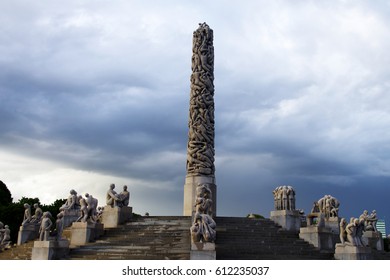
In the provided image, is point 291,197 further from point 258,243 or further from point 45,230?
point 45,230

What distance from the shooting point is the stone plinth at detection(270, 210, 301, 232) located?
20938 mm

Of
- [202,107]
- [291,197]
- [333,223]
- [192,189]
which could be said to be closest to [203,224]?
[291,197]

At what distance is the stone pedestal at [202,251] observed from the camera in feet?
48.2

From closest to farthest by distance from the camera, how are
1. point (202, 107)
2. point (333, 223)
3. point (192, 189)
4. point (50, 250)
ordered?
point (50, 250) < point (333, 223) < point (192, 189) < point (202, 107)

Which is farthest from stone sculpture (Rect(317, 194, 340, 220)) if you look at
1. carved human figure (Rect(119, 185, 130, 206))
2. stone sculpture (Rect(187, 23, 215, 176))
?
carved human figure (Rect(119, 185, 130, 206))

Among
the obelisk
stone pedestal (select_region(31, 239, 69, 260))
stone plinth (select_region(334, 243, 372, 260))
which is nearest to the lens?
stone pedestal (select_region(31, 239, 69, 260))

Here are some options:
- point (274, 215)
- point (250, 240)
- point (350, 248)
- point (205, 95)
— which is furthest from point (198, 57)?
point (350, 248)

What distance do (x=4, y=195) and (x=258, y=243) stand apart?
37228 mm

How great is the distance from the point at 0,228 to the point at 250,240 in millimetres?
13506

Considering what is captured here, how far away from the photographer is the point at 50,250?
1653 cm

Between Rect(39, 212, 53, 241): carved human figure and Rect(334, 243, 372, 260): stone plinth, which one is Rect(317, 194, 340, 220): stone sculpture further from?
Rect(39, 212, 53, 241): carved human figure

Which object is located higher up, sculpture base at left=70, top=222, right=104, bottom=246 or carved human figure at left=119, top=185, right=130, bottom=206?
carved human figure at left=119, top=185, right=130, bottom=206

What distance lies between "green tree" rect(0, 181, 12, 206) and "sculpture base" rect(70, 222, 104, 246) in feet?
93.3

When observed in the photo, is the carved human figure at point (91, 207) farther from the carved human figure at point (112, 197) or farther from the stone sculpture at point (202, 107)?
the stone sculpture at point (202, 107)
